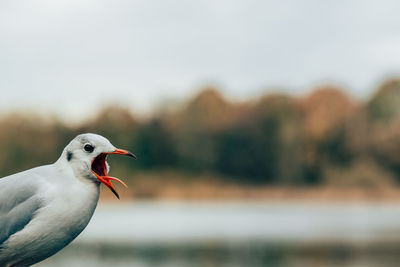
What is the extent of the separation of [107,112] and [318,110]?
2209 cm

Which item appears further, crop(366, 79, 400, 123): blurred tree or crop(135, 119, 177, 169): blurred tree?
crop(366, 79, 400, 123): blurred tree

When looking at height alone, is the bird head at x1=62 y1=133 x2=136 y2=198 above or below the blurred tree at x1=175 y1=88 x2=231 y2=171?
above

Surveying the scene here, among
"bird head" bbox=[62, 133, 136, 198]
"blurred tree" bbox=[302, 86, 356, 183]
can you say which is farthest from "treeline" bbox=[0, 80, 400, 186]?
"bird head" bbox=[62, 133, 136, 198]

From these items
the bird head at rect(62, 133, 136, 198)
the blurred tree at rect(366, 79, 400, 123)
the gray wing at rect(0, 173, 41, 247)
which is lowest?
the blurred tree at rect(366, 79, 400, 123)

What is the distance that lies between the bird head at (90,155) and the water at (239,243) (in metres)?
21.6

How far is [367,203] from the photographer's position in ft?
222

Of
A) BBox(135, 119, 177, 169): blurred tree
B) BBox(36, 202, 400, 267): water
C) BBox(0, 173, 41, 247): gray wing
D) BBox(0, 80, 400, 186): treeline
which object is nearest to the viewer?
BBox(0, 173, 41, 247): gray wing

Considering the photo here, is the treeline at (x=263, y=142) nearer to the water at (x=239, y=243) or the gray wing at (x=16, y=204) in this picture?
the water at (x=239, y=243)

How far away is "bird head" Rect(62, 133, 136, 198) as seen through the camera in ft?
9.40

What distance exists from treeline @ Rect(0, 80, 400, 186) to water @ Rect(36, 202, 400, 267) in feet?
64.1

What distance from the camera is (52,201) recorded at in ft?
9.98

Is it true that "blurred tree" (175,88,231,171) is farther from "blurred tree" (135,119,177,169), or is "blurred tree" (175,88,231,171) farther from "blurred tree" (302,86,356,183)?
"blurred tree" (302,86,356,183)

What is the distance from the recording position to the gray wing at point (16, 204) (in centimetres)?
307

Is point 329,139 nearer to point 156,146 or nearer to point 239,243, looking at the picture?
point 156,146
